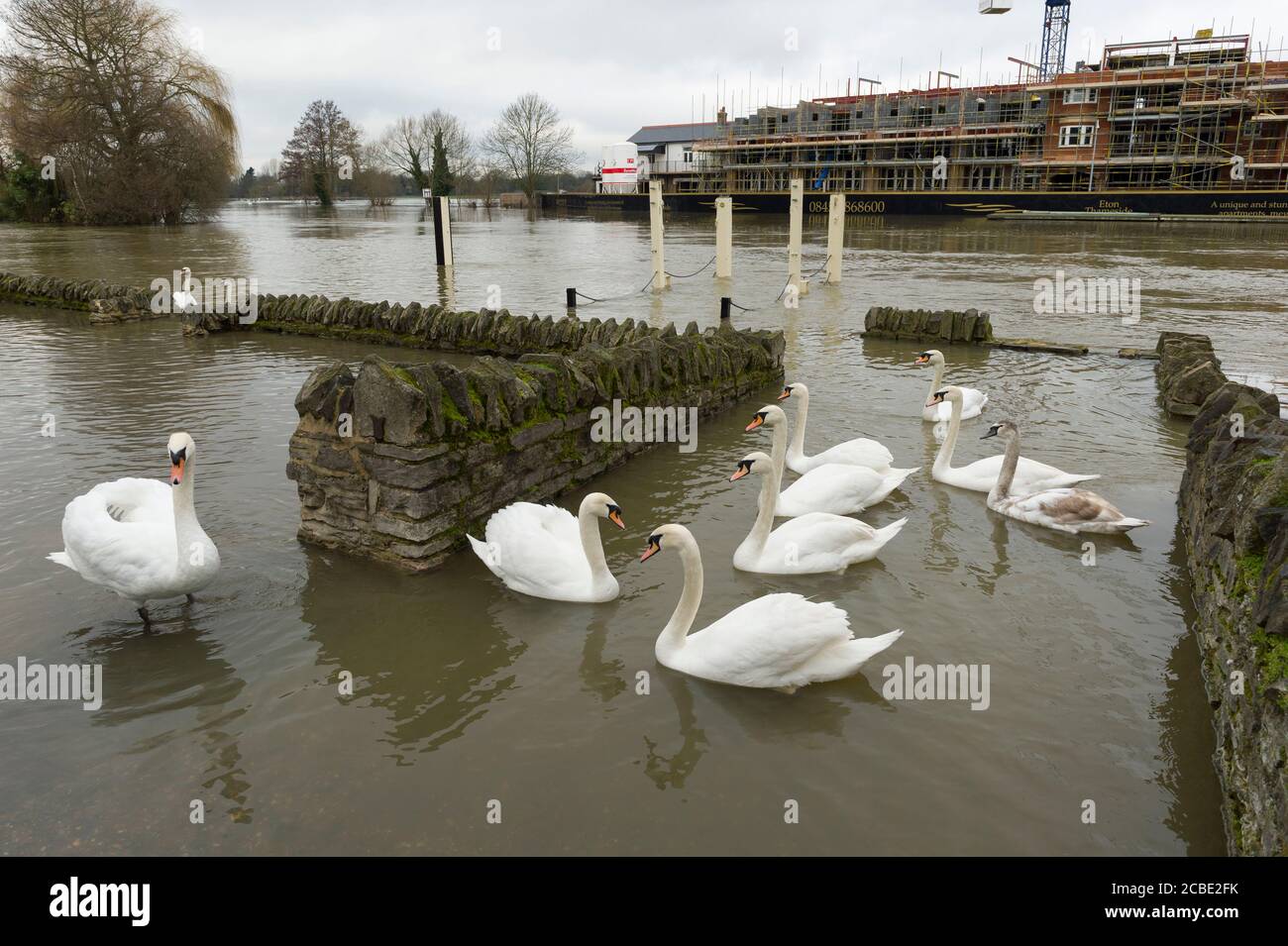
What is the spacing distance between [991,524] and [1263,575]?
3.70 metres

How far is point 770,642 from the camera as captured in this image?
4.80 metres

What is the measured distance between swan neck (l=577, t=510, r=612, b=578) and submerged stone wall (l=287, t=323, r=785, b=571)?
4.31ft

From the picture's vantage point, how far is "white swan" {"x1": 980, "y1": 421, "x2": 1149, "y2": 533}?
6941mm

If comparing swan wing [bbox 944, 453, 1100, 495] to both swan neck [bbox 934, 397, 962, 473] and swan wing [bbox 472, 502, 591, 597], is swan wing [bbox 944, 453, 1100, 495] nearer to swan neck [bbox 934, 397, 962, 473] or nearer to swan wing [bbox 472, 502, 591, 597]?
swan neck [bbox 934, 397, 962, 473]

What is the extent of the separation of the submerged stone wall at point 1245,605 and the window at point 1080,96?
72.4 metres

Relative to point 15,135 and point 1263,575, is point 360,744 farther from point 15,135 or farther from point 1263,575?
point 15,135

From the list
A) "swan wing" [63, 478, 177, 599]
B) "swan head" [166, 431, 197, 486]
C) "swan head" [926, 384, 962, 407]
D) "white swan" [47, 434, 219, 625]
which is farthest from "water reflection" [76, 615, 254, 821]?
"swan head" [926, 384, 962, 407]

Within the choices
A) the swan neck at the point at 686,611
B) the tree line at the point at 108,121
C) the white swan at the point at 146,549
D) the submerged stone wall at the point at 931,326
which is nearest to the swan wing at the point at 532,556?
the swan neck at the point at 686,611

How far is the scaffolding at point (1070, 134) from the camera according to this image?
60625mm

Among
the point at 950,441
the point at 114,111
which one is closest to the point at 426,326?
the point at 950,441

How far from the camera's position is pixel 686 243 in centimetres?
4709

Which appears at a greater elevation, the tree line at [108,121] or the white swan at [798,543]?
the tree line at [108,121]

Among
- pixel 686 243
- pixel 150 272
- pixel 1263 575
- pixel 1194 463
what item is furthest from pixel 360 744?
pixel 686 243

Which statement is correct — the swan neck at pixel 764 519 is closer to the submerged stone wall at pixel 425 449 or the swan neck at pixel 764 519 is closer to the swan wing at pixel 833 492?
the swan wing at pixel 833 492
